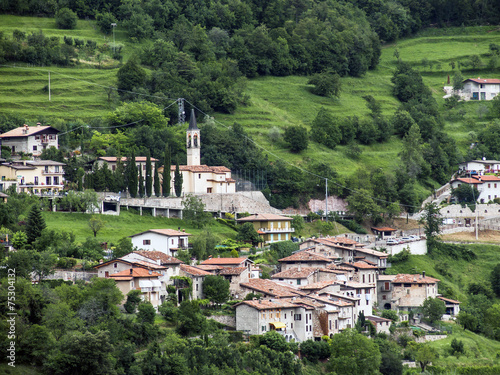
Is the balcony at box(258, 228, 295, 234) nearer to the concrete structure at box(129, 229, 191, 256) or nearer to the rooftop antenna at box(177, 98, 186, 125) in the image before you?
the concrete structure at box(129, 229, 191, 256)

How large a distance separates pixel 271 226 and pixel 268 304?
26.9m

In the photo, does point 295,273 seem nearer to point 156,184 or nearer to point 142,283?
point 142,283

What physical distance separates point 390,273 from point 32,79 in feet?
182

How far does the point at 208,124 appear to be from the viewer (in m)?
116

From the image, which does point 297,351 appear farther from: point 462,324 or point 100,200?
point 100,200

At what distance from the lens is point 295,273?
78188 millimetres

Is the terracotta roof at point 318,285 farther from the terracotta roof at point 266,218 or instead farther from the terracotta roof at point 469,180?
the terracotta roof at point 469,180

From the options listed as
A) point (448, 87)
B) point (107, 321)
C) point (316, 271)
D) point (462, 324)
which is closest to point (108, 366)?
point (107, 321)

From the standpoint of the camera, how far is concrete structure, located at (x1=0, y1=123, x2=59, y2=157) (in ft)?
329

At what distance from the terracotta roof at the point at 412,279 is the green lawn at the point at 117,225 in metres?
16.7

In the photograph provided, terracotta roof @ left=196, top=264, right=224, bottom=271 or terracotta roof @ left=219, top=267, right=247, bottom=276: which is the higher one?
terracotta roof @ left=196, top=264, right=224, bottom=271

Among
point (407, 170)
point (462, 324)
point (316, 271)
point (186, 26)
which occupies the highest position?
point (186, 26)

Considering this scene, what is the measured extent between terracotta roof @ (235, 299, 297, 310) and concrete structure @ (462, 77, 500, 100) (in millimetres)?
92770

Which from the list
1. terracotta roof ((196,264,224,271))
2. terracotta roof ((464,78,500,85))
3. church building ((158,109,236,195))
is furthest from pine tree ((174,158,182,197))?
terracotta roof ((464,78,500,85))
